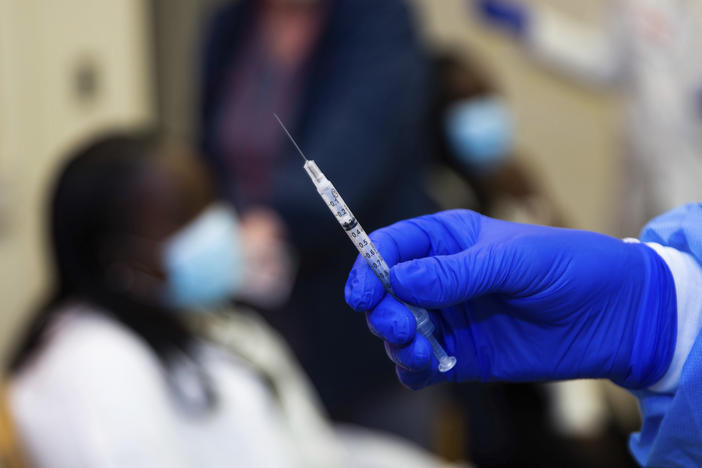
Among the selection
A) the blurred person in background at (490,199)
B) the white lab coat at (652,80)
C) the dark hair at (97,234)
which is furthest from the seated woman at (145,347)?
the white lab coat at (652,80)

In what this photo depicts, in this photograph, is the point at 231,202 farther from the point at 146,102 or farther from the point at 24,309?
the point at 146,102

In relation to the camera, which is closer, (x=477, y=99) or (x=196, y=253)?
(x=196, y=253)

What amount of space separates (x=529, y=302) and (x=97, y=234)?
2.73 feet

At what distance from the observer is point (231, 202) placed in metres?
1.72

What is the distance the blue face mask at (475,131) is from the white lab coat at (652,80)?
1.24 ft

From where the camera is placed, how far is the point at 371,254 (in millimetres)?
574

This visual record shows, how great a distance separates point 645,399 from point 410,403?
40.9 inches

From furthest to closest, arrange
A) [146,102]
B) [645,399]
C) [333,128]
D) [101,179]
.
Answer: [146,102] → [333,128] → [101,179] → [645,399]

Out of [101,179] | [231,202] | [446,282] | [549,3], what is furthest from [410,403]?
[549,3]

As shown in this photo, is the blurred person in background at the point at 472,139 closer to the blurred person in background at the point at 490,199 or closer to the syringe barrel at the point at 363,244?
the blurred person in background at the point at 490,199

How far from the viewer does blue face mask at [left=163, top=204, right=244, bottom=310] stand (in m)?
1.30

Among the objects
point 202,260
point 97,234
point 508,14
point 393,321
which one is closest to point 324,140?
point 202,260

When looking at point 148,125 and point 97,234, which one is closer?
point 97,234

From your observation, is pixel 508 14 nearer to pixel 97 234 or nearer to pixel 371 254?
pixel 97 234
